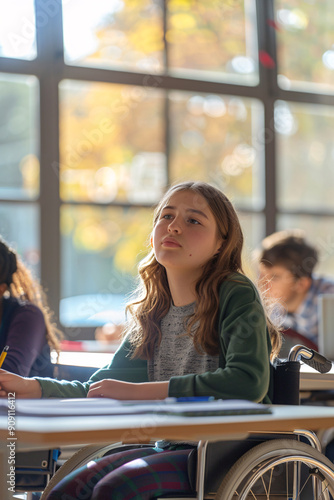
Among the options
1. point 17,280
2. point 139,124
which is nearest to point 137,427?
point 17,280

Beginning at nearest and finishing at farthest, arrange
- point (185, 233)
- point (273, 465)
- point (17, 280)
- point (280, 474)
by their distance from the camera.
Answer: point (273, 465) < point (280, 474) < point (185, 233) < point (17, 280)

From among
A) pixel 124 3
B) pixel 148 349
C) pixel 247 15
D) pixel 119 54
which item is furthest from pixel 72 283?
pixel 148 349

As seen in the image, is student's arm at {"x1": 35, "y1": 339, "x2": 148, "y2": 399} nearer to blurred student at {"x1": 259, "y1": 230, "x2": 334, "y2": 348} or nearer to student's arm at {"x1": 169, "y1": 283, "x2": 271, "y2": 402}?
student's arm at {"x1": 169, "y1": 283, "x2": 271, "y2": 402}

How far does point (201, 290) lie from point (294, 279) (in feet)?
6.14

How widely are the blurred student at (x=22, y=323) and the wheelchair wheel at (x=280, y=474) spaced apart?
0.77 meters

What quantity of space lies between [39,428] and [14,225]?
3411mm

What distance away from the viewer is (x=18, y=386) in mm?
1417

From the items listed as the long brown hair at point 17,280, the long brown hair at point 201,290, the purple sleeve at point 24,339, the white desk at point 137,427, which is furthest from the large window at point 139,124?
the white desk at point 137,427

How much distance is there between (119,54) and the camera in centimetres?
454

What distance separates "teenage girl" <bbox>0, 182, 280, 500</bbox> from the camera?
1326mm

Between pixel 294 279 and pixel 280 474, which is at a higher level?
pixel 294 279

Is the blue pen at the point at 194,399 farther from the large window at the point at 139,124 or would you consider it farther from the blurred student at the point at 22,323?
the large window at the point at 139,124

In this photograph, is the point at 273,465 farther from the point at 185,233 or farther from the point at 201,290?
the point at 185,233

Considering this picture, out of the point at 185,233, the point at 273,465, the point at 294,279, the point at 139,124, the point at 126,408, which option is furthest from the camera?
the point at 139,124
